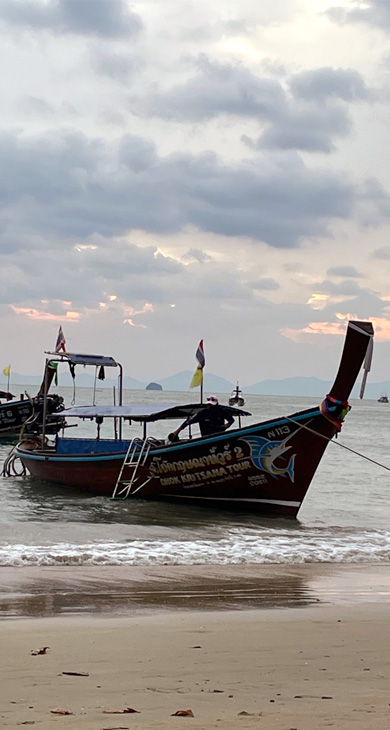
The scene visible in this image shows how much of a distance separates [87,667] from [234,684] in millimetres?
1052

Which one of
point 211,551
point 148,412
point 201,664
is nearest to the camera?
point 201,664

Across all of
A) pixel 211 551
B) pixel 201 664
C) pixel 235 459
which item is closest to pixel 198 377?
pixel 235 459

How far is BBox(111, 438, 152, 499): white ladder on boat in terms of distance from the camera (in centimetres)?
1689

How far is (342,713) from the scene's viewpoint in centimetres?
439

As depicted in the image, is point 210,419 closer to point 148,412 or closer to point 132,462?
point 148,412

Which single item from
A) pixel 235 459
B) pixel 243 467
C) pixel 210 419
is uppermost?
pixel 210 419

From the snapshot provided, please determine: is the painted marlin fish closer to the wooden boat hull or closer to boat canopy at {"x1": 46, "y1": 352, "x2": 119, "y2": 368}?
the wooden boat hull

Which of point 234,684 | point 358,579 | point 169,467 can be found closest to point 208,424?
point 169,467

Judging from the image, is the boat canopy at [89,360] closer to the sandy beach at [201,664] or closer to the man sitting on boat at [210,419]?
the man sitting on boat at [210,419]

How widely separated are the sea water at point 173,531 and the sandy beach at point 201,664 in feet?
8.87

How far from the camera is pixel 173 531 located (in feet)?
46.3

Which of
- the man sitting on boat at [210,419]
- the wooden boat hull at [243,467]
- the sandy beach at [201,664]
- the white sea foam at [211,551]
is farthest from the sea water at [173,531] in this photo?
the sandy beach at [201,664]

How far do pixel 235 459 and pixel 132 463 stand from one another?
8.27 feet

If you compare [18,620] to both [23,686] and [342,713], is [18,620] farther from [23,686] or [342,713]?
[342,713]
